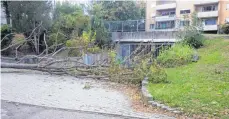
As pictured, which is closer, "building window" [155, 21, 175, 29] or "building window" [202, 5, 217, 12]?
"building window" [155, 21, 175, 29]

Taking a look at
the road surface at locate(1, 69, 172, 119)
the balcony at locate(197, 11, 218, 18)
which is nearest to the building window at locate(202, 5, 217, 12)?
the balcony at locate(197, 11, 218, 18)

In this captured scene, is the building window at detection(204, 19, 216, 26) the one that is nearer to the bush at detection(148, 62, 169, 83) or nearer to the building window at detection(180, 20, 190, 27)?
the building window at detection(180, 20, 190, 27)

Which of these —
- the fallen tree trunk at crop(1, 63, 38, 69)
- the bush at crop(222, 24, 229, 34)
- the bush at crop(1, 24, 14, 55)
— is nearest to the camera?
the fallen tree trunk at crop(1, 63, 38, 69)

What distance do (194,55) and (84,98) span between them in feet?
27.5

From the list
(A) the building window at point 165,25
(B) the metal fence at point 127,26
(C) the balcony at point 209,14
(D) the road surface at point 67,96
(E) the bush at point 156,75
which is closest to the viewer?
(D) the road surface at point 67,96

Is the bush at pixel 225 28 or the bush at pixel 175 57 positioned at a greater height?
the bush at pixel 225 28

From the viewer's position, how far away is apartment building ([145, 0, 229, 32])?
23.1m

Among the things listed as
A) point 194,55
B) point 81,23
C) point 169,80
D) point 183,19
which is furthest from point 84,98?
point 81,23

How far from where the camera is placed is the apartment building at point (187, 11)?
23109 mm

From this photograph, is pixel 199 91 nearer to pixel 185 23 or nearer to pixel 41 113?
pixel 41 113

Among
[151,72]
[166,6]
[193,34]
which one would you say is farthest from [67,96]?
[166,6]

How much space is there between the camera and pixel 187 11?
35188mm

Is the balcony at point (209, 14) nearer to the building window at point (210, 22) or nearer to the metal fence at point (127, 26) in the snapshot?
the building window at point (210, 22)

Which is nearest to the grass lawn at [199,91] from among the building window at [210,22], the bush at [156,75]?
the bush at [156,75]
